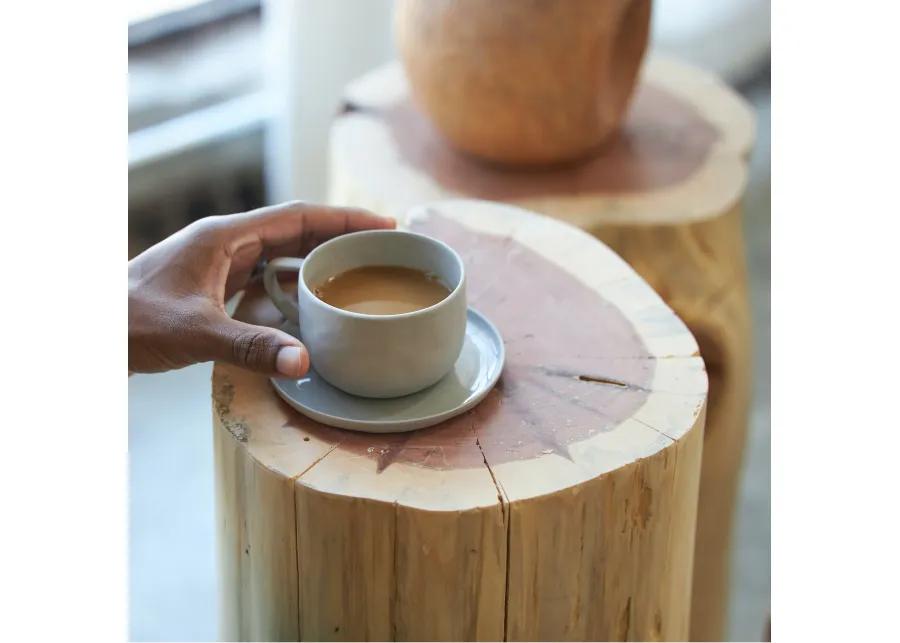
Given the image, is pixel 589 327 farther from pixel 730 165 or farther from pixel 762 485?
pixel 762 485

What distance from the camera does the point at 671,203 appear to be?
4.53 feet

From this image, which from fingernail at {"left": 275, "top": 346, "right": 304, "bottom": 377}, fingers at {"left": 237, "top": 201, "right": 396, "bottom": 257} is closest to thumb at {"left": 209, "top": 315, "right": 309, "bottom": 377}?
fingernail at {"left": 275, "top": 346, "right": 304, "bottom": 377}

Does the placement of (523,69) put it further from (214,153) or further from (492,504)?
(214,153)

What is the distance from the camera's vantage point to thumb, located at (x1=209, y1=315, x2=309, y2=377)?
0.81 metres

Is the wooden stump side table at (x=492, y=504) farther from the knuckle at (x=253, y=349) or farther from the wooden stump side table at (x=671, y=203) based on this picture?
the wooden stump side table at (x=671, y=203)

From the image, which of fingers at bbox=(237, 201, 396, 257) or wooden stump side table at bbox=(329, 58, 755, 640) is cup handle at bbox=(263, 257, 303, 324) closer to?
fingers at bbox=(237, 201, 396, 257)

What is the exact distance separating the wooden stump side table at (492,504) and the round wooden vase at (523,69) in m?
0.46

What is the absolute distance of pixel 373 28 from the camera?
Result: 2.04 metres

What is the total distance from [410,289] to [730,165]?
727 mm

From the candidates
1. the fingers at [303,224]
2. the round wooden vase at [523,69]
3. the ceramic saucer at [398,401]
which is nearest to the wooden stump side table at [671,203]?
the round wooden vase at [523,69]

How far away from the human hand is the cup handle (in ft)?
0.12

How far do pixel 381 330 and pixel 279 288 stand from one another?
6.2 inches

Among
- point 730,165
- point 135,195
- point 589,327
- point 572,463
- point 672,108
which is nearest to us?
point 572,463

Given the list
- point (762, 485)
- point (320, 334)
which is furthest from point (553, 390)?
point (762, 485)
